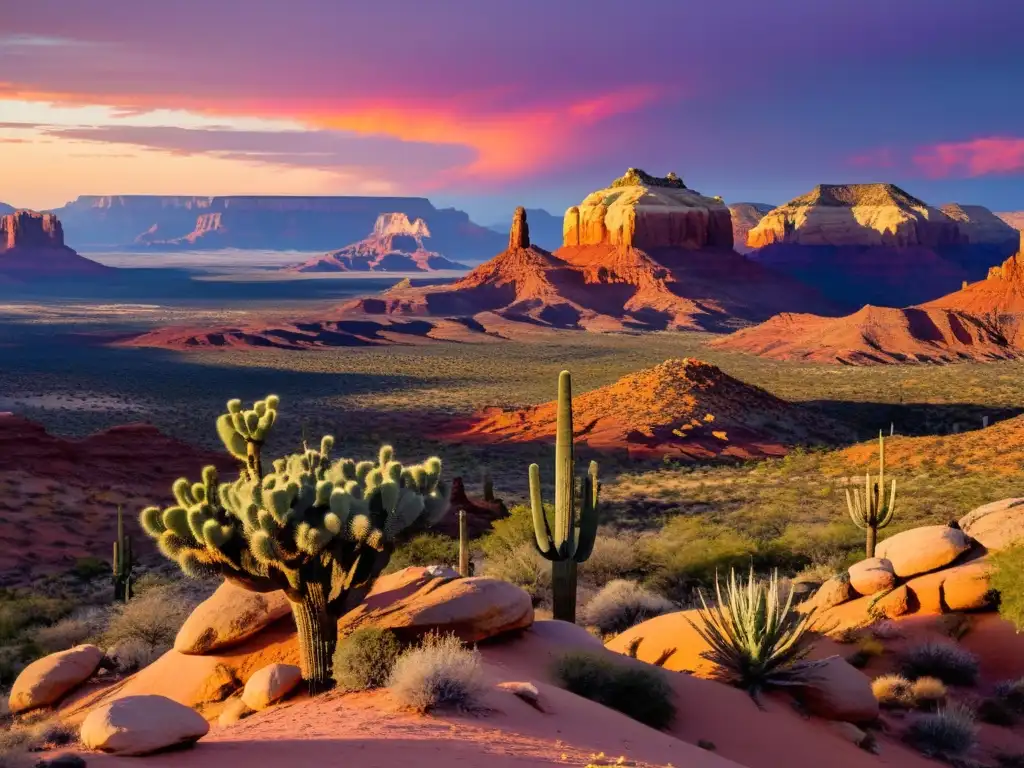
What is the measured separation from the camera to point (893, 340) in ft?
268

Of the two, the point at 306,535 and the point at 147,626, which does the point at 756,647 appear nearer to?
the point at 306,535

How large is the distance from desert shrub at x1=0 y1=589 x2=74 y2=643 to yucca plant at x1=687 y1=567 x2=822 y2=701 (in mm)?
11208

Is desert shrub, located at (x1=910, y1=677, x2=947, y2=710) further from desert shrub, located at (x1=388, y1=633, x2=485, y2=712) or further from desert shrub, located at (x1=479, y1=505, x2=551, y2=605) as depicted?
desert shrub, located at (x1=479, y1=505, x2=551, y2=605)

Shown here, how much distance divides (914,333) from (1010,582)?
2895 inches

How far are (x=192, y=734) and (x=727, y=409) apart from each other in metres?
40.0

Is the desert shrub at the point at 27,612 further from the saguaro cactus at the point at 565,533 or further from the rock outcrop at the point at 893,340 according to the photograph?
the rock outcrop at the point at 893,340

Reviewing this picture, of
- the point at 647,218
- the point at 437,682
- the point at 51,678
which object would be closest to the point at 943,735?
the point at 437,682

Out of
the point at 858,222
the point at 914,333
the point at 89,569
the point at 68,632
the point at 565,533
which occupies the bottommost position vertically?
the point at 89,569

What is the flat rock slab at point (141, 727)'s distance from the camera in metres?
8.05

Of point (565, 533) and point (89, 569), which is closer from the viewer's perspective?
point (565, 533)

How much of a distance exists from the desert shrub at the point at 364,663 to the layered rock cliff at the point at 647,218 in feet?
407

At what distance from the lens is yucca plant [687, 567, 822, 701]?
11992mm

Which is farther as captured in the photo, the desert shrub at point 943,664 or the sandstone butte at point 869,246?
the sandstone butte at point 869,246

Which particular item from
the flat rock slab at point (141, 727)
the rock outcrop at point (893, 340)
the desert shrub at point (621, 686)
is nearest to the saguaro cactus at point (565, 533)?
the desert shrub at point (621, 686)
